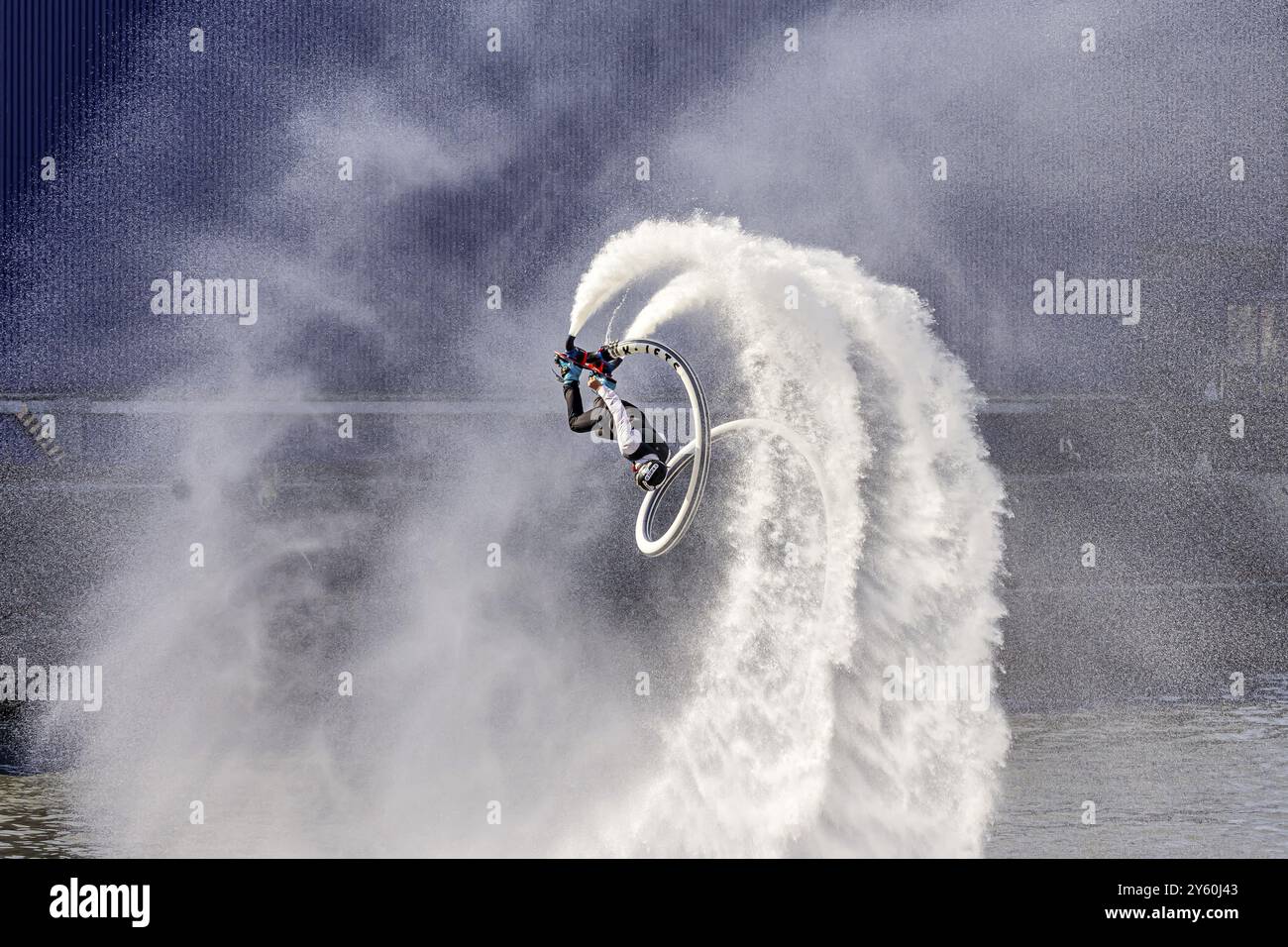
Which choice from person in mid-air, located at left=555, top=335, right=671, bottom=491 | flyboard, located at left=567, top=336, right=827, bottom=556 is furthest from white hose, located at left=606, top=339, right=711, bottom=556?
person in mid-air, located at left=555, top=335, right=671, bottom=491

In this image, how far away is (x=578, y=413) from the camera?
2070cm

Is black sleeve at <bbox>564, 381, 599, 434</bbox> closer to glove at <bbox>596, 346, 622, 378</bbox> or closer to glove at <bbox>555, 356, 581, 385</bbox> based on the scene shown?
glove at <bbox>555, 356, 581, 385</bbox>

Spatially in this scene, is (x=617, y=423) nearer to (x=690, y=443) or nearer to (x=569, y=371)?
(x=569, y=371)

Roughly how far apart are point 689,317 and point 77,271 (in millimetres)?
32957

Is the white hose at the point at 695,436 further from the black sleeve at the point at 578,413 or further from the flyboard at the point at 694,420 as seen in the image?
the black sleeve at the point at 578,413

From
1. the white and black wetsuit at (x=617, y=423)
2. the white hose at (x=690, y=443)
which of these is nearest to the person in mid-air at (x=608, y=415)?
the white and black wetsuit at (x=617, y=423)

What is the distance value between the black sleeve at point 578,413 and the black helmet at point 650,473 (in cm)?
95

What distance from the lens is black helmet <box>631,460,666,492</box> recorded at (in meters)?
20.5

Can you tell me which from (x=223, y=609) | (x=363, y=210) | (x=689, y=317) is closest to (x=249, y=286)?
(x=363, y=210)

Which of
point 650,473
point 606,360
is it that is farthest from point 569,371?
point 650,473

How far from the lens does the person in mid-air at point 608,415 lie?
20.2 meters

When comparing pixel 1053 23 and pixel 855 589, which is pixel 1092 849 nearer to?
pixel 855 589

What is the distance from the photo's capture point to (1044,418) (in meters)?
63.5

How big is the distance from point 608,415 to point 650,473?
1.05m
